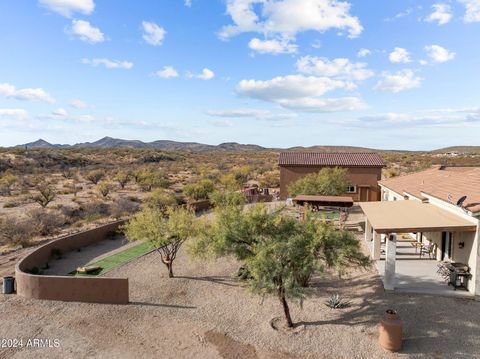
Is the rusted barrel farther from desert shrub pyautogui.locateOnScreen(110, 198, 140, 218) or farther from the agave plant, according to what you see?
desert shrub pyautogui.locateOnScreen(110, 198, 140, 218)

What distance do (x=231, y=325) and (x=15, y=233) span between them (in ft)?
55.7

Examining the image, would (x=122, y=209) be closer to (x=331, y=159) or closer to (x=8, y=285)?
(x=8, y=285)

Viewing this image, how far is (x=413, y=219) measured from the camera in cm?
1588

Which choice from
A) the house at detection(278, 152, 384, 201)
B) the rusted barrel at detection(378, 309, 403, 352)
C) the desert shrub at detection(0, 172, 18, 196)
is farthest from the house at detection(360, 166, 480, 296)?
the desert shrub at detection(0, 172, 18, 196)

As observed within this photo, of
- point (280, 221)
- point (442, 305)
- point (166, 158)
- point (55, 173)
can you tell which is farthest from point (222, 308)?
point (166, 158)

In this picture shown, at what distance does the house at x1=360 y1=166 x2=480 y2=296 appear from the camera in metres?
14.0

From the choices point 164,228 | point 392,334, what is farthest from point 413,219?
point 164,228

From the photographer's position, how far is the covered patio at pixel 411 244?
46.9ft

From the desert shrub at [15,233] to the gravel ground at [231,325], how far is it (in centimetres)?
943

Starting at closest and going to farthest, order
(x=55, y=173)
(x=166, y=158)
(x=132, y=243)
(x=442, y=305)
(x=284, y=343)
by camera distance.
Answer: (x=284, y=343) < (x=442, y=305) < (x=132, y=243) < (x=55, y=173) < (x=166, y=158)

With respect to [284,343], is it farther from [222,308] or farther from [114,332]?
[114,332]

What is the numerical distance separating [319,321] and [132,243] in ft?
45.7

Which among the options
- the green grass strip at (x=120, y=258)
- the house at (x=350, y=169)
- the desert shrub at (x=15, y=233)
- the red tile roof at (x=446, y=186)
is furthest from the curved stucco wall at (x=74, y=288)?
the house at (x=350, y=169)

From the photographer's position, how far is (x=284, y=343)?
11.2 meters
